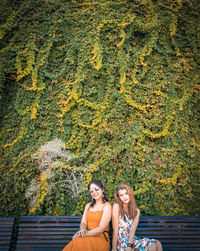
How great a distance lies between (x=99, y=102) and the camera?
3.71m

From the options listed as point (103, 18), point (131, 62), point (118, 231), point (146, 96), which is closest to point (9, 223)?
point (118, 231)

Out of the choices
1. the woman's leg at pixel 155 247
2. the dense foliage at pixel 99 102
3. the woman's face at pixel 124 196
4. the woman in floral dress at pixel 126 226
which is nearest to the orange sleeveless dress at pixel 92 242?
the woman in floral dress at pixel 126 226

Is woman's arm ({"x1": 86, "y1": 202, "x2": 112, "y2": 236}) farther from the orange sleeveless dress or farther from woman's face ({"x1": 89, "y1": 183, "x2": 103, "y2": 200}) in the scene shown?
woman's face ({"x1": 89, "y1": 183, "x2": 103, "y2": 200})

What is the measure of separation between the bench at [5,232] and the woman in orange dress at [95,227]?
43.7 inches

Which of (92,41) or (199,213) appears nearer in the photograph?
(199,213)

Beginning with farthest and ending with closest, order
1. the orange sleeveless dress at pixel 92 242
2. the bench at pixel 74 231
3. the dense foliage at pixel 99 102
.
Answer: the dense foliage at pixel 99 102 < the bench at pixel 74 231 < the orange sleeveless dress at pixel 92 242

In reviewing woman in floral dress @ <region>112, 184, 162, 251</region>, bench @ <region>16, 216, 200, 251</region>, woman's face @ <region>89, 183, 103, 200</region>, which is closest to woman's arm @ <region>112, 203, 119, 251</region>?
woman in floral dress @ <region>112, 184, 162, 251</region>

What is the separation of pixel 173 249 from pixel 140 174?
1204 mm

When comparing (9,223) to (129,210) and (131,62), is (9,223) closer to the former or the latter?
(129,210)

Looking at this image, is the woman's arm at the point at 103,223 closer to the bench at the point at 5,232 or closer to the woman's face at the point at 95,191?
the woman's face at the point at 95,191

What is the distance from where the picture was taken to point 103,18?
150 inches

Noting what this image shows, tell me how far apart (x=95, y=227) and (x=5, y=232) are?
4.64 feet

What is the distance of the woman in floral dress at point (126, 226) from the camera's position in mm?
2100

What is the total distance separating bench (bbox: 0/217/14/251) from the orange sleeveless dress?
111 centimetres
